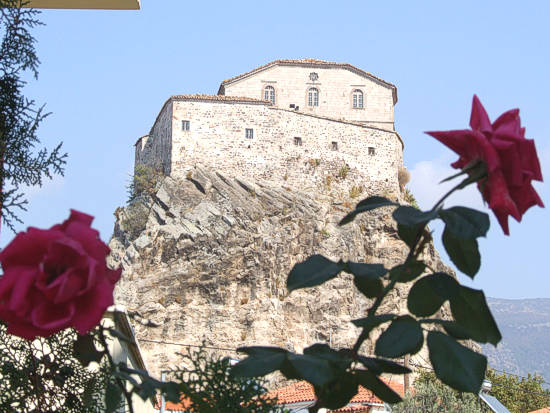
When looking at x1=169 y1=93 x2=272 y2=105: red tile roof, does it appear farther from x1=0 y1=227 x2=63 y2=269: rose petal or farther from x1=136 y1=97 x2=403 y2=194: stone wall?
x1=0 y1=227 x2=63 y2=269: rose petal

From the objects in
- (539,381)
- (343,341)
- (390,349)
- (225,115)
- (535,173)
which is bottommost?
(539,381)

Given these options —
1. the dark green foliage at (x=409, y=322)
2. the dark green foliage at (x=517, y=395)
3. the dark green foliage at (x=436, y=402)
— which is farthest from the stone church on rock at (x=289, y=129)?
the dark green foliage at (x=409, y=322)

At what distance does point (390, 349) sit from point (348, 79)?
133ft

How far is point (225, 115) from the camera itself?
38.6 m

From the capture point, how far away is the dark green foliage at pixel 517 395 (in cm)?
3216

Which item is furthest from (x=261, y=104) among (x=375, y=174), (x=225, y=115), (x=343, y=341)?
(x=343, y=341)

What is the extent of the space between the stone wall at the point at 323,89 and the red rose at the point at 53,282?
130 feet

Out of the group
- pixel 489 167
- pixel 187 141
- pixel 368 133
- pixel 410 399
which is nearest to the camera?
pixel 489 167

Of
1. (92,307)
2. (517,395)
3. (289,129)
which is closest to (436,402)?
(517,395)

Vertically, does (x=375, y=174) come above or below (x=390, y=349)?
above

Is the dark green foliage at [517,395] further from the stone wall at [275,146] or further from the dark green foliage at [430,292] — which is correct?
the dark green foliage at [430,292]

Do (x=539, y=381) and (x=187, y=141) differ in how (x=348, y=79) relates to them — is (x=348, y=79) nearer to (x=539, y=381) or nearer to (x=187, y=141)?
(x=187, y=141)

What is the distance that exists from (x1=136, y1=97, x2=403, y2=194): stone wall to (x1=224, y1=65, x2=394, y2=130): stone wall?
131 centimetres

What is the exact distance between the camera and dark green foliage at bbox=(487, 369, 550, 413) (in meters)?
32.2
